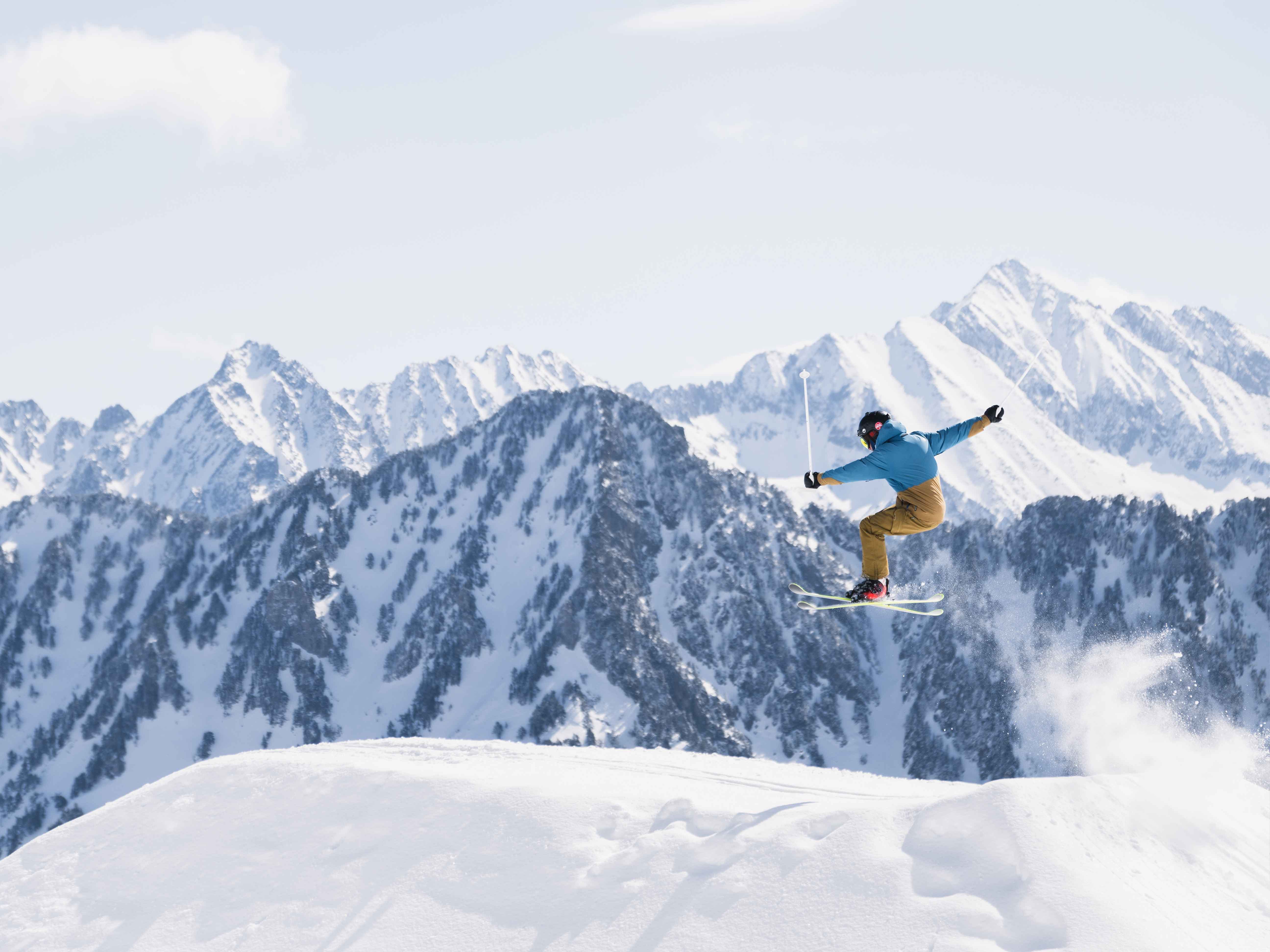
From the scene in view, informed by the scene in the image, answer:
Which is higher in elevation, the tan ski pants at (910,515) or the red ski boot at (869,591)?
the tan ski pants at (910,515)

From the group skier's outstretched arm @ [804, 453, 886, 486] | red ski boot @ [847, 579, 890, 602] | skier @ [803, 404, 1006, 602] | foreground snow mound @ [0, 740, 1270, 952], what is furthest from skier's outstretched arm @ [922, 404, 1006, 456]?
foreground snow mound @ [0, 740, 1270, 952]

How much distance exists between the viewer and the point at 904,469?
2172cm

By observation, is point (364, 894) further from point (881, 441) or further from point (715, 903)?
point (881, 441)

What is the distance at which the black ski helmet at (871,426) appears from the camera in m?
21.4

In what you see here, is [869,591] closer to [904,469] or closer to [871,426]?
[904,469]

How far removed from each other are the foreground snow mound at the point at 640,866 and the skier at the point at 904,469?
5.84m

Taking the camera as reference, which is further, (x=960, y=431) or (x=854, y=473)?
(x=960, y=431)

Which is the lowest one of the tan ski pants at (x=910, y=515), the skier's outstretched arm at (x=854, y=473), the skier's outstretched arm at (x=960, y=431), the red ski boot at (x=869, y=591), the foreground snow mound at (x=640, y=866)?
the foreground snow mound at (x=640, y=866)

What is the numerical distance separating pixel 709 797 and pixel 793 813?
2.40 meters

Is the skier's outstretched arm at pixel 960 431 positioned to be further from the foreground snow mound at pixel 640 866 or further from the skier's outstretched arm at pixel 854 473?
the foreground snow mound at pixel 640 866

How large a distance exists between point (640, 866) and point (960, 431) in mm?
11283

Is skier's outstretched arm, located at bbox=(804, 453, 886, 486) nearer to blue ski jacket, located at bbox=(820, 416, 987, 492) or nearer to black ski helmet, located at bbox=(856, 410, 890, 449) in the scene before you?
blue ski jacket, located at bbox=(820, 416, 987, 492)

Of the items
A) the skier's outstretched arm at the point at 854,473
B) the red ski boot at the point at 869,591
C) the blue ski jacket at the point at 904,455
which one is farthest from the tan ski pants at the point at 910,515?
the red ski boot at the point at 869,591

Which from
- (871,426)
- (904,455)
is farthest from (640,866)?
(871,426)
